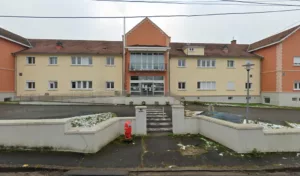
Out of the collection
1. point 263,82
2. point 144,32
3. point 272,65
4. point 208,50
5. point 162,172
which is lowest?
point 162,172

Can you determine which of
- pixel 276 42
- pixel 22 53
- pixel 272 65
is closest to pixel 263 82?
pixel 272 65

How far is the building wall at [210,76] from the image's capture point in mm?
27559

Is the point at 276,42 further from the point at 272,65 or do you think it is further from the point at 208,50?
the point at 208,50

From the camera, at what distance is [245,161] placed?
5449 millimetres

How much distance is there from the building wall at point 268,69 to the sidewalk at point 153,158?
2519cm

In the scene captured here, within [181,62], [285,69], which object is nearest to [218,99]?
[181,62]

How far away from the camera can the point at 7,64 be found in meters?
24.5

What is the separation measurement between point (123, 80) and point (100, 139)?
20.5 meters

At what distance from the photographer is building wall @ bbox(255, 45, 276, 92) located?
27084 millimetres

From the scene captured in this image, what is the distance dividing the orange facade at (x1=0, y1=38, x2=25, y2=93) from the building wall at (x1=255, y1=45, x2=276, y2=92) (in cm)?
3579

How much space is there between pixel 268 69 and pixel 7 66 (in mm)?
36012

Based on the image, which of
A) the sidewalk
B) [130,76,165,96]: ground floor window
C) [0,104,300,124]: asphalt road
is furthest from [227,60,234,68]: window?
the sidewalk

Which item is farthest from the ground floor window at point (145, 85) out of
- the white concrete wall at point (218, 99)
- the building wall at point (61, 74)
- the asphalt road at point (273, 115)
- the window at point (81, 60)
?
the asphalt road at point (273, 115)

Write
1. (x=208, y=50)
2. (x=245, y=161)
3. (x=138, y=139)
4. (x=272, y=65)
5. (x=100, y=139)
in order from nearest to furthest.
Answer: (x=245, y=161) → (x=100, y=139) → (x=138, y=139) → (x=272, y=65) → (x=208, y=50)
